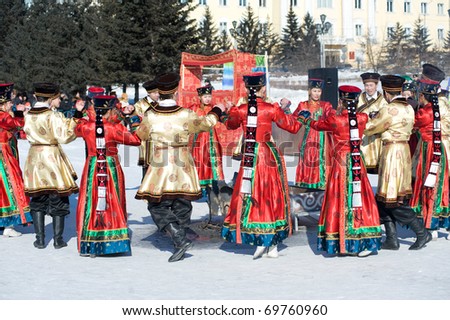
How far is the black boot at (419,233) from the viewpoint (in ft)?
24.3

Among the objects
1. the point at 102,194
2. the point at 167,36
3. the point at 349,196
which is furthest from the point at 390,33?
the point at 102,194

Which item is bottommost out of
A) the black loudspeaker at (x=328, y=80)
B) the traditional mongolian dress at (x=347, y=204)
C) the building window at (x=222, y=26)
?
the traditional mongolian dress at (x=347, y=204)

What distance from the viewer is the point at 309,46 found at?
43812mm

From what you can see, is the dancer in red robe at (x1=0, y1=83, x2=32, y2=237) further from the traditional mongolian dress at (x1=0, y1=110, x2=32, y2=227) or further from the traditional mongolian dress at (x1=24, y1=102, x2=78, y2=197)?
the traditional mongolian dress at (x1=24, y1=102, x2=78, y2=197)

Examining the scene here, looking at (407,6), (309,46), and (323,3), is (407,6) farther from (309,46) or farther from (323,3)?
(309,46)

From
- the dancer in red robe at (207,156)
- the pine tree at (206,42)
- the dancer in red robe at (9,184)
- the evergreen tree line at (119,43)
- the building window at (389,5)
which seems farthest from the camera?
the building window at (389,5)

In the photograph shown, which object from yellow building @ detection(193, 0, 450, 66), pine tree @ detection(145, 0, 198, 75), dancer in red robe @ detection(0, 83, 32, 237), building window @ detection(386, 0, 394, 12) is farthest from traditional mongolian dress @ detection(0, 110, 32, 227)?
building window @ detection(386, 0, 394, 12)

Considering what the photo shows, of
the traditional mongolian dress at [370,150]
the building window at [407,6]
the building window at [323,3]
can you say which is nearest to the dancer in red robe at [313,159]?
the traditional mongolian dress at [370,150]

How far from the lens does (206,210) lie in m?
10.1

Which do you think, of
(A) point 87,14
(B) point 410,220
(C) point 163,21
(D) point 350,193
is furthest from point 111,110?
(A) point 87,14

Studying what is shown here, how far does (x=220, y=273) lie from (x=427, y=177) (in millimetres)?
2431

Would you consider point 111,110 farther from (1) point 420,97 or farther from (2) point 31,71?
(2) point 31,71

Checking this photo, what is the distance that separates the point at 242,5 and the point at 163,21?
27.6 meters

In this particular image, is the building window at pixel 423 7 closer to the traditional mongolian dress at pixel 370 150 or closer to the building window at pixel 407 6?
the building window at pixel 407 6
